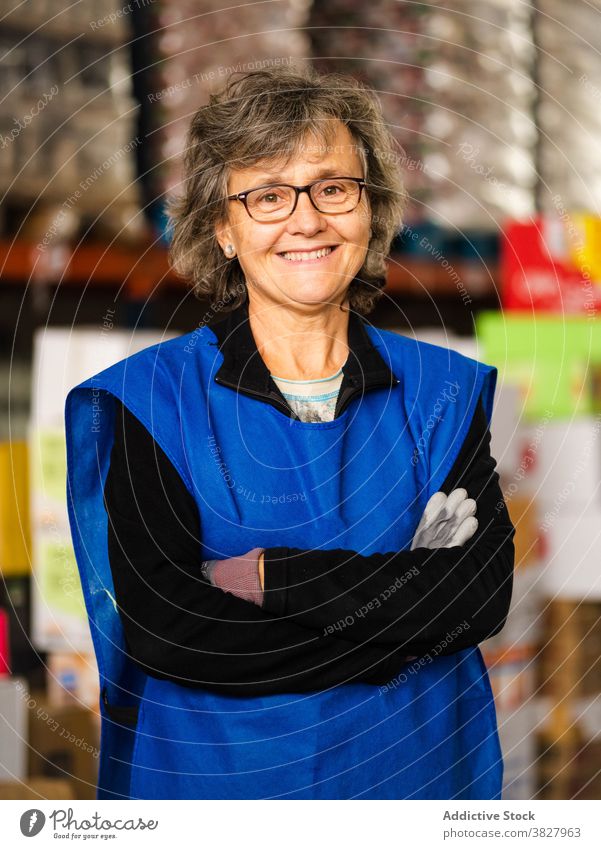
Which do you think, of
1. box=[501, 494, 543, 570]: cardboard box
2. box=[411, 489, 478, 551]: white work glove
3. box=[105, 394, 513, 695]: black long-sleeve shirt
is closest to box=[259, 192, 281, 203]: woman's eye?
box=[105, 394, 513, 695]: black long-sleeve shirt

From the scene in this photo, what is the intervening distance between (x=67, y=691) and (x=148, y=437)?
154 centimetres

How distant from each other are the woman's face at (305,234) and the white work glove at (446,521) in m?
0.32

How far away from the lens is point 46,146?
10.2ft

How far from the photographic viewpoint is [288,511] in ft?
4.74

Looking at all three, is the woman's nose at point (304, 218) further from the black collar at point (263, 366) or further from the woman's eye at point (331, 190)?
the black collar at point (263, 366)

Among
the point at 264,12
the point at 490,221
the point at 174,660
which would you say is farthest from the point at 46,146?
the point at 174,660

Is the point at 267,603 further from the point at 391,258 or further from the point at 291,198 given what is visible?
the point at 391,258

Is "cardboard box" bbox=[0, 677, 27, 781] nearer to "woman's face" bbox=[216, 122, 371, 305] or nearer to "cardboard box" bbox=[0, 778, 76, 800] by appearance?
"cardboard box" bbox=[0, 778, 76, 800]

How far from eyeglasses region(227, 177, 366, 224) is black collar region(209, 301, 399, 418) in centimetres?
17

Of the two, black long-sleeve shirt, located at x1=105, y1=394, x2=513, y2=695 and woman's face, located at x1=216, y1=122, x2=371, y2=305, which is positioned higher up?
woman's face, located at x1=216, y1=122, x2=371, y2=305

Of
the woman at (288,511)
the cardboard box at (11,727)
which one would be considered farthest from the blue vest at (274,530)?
the cardboard box at (11,727)

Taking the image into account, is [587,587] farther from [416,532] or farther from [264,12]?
[264,12]

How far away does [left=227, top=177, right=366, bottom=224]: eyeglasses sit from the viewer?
1.42 meters

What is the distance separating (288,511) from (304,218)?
1.27ft
